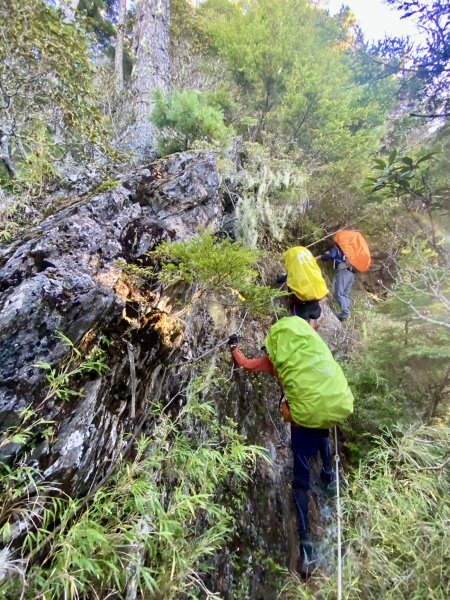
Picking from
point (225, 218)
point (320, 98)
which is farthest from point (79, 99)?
point (320, 98)

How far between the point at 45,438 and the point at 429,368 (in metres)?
4.51

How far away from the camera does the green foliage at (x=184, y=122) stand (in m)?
5.15

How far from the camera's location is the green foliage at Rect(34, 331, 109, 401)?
7.07 ft

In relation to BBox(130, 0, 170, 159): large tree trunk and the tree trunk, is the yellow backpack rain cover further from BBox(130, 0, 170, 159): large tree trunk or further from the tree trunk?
the tree trunk

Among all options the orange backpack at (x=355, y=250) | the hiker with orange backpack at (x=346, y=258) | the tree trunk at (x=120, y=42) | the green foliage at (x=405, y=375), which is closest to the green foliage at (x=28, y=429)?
the green foliage at (x=405, y=375)

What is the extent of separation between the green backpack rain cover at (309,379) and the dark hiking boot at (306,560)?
138cm

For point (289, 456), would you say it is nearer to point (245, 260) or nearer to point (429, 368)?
point (429, 368)

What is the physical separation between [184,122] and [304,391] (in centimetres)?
493

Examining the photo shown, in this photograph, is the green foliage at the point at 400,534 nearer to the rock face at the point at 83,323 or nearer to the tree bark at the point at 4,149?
the rock face at the point at 83,323

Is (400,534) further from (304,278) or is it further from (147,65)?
(147,65)

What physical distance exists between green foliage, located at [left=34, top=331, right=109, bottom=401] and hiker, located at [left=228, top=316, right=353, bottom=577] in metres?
1.75

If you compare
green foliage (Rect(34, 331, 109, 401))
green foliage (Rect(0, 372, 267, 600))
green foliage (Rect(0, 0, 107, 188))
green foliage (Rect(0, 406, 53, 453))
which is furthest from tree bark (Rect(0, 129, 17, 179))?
green foliage (Rect(0, 372, 267, 600))

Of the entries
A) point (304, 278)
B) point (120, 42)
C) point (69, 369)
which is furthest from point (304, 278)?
point (120, 42)

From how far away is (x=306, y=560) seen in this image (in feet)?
10.1
